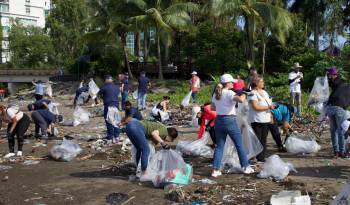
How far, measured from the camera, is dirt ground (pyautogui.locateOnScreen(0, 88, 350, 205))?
656 cm

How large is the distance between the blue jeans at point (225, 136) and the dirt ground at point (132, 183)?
0.27 meters

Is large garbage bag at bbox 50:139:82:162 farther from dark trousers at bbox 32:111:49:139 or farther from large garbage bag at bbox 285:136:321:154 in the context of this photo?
large garbage bag at bbox 285:136:321:154

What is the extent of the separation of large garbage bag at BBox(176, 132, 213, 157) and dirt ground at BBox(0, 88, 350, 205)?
0.26 metres

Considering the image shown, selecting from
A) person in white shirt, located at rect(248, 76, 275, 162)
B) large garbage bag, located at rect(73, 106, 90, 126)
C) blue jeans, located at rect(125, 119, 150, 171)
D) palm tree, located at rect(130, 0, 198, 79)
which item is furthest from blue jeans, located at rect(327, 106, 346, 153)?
palm tree, located at rect(130, 0, 198, 79)

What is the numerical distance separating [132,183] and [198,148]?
2.17 metres

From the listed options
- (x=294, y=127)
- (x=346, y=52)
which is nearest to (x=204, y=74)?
(x=346, y=52)

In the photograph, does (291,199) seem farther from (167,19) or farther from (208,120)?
(167,19)

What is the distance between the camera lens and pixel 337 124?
8336mm

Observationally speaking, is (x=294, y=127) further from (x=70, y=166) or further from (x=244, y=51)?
(x=244, y=51)

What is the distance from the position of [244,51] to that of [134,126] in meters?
22.5

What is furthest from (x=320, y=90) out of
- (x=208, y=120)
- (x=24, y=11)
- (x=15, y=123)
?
(x=24, y=11)

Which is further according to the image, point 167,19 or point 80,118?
point 167,19

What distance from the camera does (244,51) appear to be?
29.2m

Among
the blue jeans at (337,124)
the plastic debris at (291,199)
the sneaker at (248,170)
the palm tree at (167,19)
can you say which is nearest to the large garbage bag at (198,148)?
the sneaker at (248,170)
